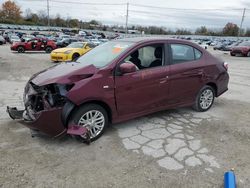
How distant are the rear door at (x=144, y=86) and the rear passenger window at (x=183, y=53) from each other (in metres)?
0.27

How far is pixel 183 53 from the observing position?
4914 millimetres

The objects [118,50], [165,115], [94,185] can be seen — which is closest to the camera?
[94,185]

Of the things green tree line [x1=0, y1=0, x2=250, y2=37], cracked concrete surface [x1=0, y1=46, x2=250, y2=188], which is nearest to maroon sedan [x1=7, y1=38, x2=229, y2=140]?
cracked concrete surface [x1=0, y1=46, x2=250, y2=188]

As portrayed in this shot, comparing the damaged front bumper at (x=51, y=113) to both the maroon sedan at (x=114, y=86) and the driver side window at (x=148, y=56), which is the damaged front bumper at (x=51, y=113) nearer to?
the maroon sedan at (x=114, y=86)

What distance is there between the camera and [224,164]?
3389 millimetres

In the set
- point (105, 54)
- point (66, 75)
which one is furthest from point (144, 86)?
point (66, 75)

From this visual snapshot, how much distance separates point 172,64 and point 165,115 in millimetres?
1147

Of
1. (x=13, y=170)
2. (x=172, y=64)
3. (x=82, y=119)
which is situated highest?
(x=172, y=64)

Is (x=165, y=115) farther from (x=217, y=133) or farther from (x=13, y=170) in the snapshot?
(x=13, y=170)

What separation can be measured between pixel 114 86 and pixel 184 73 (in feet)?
5.34

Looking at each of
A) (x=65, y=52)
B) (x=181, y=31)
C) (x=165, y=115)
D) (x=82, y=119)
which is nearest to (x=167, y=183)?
(x=82, y=119)

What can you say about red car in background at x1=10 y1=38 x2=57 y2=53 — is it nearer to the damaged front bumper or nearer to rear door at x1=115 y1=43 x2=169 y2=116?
the damaged front bumper

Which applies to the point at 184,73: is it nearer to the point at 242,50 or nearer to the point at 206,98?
the point at 206,98

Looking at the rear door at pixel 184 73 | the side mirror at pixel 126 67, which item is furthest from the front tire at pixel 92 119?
the rear door at pixel 184 73
